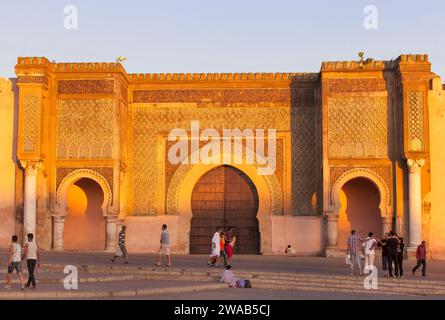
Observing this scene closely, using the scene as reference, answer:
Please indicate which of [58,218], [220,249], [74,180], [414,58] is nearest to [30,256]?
[220,249]

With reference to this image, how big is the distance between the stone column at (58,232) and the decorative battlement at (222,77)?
4099mm

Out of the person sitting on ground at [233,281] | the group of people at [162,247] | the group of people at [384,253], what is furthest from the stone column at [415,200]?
the person sitting on ground at [233,281]

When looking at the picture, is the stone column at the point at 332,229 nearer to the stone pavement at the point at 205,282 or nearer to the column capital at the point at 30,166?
the stone pavement at the point at 205,282

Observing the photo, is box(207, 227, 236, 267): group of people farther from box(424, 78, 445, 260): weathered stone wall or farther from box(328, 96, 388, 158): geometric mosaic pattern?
box(424, 78, 445, 260): weathered stone wall

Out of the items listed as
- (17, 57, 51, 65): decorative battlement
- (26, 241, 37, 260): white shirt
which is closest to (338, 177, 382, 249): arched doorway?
(17, 57, 51, 65): decorative battlement

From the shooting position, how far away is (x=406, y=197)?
19.7 metres

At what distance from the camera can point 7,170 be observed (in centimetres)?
2039

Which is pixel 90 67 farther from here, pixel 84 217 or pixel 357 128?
pixel 357 128

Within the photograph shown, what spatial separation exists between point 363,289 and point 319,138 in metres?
7.29

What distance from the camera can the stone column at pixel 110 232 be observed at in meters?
20.0

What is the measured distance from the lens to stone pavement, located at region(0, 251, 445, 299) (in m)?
12.6

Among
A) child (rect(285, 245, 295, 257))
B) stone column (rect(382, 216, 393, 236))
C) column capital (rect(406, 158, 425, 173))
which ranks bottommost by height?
child (rect(285, 245, 295, 257))

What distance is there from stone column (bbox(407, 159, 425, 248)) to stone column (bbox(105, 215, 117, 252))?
712cm

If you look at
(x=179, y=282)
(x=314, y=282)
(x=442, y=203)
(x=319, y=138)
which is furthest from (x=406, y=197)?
(x=179, y=282)
